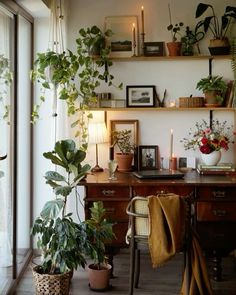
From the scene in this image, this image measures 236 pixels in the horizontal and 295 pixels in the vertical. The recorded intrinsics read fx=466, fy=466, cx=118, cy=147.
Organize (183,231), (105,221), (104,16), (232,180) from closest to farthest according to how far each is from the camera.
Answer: (183,231)
(105,221)
(232,180)
(104,16)

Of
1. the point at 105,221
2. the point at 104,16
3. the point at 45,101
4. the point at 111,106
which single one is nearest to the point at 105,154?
the point at 111,106

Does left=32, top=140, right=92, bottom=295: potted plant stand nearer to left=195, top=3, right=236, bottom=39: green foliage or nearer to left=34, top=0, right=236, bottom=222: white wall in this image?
left=34, top=0, right=236, bottom=222: white wall

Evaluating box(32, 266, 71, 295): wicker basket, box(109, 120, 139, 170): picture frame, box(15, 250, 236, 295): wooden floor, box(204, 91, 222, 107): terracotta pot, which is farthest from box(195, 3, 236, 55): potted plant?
box(32, 266, 71, 295): wicker basket

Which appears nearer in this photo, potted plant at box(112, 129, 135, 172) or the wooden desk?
the wooden desk

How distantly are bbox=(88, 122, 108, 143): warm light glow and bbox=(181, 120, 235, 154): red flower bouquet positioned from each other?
2.54 ft

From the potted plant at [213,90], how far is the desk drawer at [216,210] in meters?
0.94

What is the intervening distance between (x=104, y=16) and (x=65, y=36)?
1.44 feet

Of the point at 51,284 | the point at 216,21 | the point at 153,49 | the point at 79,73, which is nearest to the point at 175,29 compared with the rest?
the point at 153,49

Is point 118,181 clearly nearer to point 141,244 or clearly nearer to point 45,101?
point 141,244

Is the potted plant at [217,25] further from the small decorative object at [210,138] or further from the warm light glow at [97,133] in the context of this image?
the warm light glow at [97,133]

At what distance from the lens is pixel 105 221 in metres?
3.56

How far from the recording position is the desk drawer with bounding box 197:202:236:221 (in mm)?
3756

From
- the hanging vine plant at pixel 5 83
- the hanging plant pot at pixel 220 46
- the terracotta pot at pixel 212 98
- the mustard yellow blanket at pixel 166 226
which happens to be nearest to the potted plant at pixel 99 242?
the mustard yellow blanket at pixel 166 226

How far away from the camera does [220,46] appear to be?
415cm
